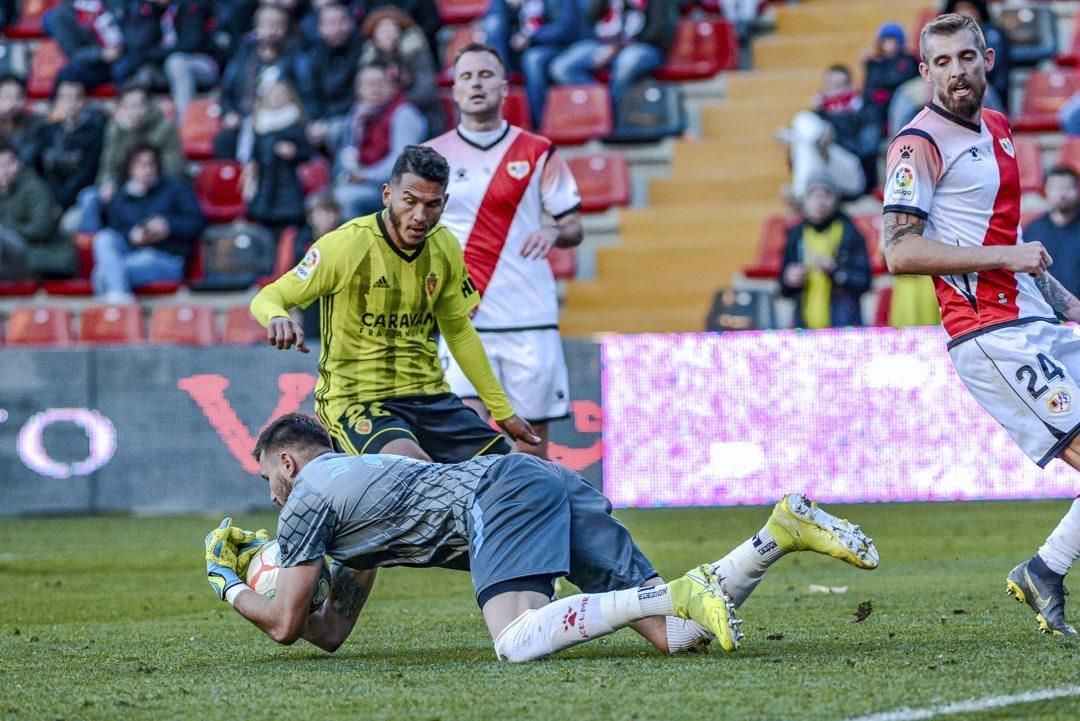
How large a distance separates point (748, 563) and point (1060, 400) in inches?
44.6

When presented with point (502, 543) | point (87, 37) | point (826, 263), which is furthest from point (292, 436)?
point (87, 37)

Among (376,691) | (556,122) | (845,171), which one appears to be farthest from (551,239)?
(556,122)

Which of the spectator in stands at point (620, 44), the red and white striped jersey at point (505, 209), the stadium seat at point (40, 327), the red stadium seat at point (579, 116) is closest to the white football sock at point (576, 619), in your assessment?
the red and white striped jersey at point (505, 209)

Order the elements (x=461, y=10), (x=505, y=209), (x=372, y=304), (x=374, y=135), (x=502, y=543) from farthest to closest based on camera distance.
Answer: (x=461, y=10) < (x=374, y=135) < (x=505, y=209) < (x=372, y=304) < (x=502, y=543)

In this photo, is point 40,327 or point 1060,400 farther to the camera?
point 40,327

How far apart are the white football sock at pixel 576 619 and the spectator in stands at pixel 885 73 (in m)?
9.71

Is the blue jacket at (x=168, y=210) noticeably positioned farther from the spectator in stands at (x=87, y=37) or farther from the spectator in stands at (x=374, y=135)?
the spectator in stands at (x=87, y=37)

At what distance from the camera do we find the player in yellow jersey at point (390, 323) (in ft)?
21.7

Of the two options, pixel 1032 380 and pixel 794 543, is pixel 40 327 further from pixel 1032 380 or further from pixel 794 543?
pixel 1032 380

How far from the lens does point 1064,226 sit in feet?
39.1

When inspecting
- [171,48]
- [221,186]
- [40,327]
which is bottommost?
[40,327]

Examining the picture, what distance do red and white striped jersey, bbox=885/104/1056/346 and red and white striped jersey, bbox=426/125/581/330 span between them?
287 centimetres

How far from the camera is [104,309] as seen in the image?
1557 centimetres

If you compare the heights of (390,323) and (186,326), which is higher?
(390,323)
